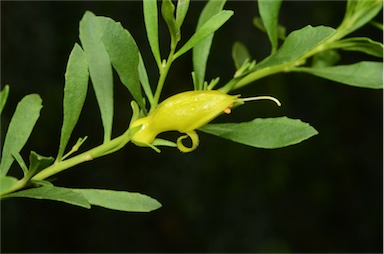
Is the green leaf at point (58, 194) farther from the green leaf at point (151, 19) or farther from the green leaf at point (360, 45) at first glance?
the green leaf at point (360, 45)

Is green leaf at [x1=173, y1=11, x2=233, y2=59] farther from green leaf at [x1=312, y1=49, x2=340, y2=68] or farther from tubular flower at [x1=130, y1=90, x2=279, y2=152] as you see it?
green leaf at [x1=312, y1=49, x2=340, y2=68]

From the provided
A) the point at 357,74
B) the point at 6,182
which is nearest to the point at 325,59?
the point at 357,74

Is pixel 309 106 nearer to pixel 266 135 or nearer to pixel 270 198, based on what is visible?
pixel 270 198

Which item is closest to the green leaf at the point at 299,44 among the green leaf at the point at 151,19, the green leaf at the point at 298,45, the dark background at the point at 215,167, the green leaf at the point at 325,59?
the green leaf at the point at 298,45

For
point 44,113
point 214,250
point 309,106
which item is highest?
point 44,113

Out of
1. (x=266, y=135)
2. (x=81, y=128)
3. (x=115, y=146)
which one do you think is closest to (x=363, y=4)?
(x=266, y=135)

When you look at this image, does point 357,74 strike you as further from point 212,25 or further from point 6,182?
point 6,182
